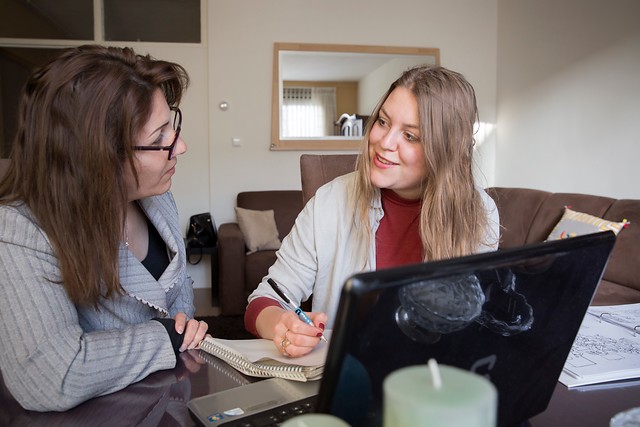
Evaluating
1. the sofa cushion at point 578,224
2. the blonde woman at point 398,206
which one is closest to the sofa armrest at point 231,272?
the sofa cushion at point 578,224

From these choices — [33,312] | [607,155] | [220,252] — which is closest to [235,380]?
[33,312]

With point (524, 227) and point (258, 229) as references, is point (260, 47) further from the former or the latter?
point (524, 227)

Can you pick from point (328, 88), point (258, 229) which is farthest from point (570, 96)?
point (258, 229)

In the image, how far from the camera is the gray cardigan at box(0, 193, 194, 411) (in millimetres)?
754

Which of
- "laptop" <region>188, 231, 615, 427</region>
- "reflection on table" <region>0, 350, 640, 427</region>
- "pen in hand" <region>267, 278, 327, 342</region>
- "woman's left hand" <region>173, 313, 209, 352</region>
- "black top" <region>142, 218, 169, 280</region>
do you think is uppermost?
"laptop" <region>188, 231, 615, 427</region>

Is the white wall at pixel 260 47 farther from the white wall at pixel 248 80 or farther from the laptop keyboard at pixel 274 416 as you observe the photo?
the laptop keyboard at pixel 274 416

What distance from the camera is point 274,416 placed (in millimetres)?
638

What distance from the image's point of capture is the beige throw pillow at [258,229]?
402 centimetres

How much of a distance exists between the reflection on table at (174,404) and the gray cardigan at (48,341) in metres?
0.02

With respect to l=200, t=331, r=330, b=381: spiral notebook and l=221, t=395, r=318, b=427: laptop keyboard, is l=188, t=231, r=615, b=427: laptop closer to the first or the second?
l=221, t=395, r=318, b=427: laptop keyboard

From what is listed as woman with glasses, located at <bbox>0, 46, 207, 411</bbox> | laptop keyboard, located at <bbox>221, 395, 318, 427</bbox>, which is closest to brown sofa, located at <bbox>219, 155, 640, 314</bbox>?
woman with glasses, located at <bbox>0, 46, 207, 411</bbox>

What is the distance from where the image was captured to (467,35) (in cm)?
509

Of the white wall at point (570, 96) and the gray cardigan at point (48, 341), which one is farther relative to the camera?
the white wall at point (570, 96)

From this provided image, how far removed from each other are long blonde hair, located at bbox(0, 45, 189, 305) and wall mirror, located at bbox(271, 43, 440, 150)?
379cm
